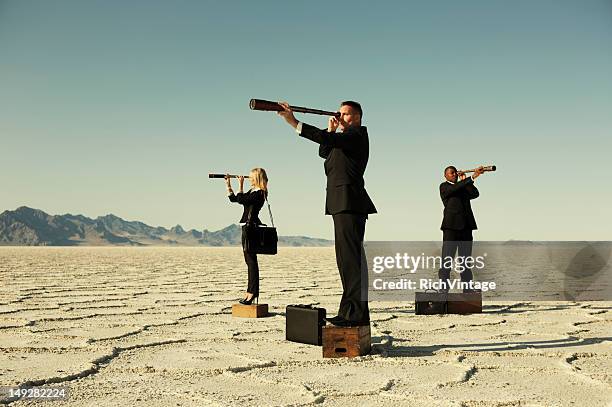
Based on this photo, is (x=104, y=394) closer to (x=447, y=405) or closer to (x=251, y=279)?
(x=447, y=405)

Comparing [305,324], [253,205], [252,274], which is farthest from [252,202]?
A: [305,324]

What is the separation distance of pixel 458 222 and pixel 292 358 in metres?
2.97

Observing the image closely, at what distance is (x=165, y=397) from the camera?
2.91 metres

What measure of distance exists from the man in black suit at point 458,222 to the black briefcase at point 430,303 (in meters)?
0.14

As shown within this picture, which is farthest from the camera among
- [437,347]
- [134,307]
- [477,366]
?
[134,307]

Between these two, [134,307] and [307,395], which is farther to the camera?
[134,307]

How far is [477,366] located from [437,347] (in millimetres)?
626

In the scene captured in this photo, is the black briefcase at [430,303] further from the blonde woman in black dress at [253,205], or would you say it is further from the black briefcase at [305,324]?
the black briefcase at [305,324]

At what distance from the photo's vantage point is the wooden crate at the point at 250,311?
567 centimetres

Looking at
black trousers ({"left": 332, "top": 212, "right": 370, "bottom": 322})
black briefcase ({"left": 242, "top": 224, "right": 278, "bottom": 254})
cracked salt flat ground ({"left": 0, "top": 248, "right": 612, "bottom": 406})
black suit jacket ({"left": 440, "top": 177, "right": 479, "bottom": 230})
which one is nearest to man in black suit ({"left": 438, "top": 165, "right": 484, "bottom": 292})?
black suit jacket ({"left": 440, "top": 177, "right": 479, "bottom": 230})

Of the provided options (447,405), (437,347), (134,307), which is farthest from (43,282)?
(447,405)

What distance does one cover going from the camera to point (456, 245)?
6.23m

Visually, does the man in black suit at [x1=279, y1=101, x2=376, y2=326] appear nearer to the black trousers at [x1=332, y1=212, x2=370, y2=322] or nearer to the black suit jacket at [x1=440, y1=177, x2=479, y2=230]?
the black trousers at [x1=332, y1=212, x2=370, y2=322]

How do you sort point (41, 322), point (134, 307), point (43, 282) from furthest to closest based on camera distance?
point (43, 282) < point (134, 307) < point (41, 322)
